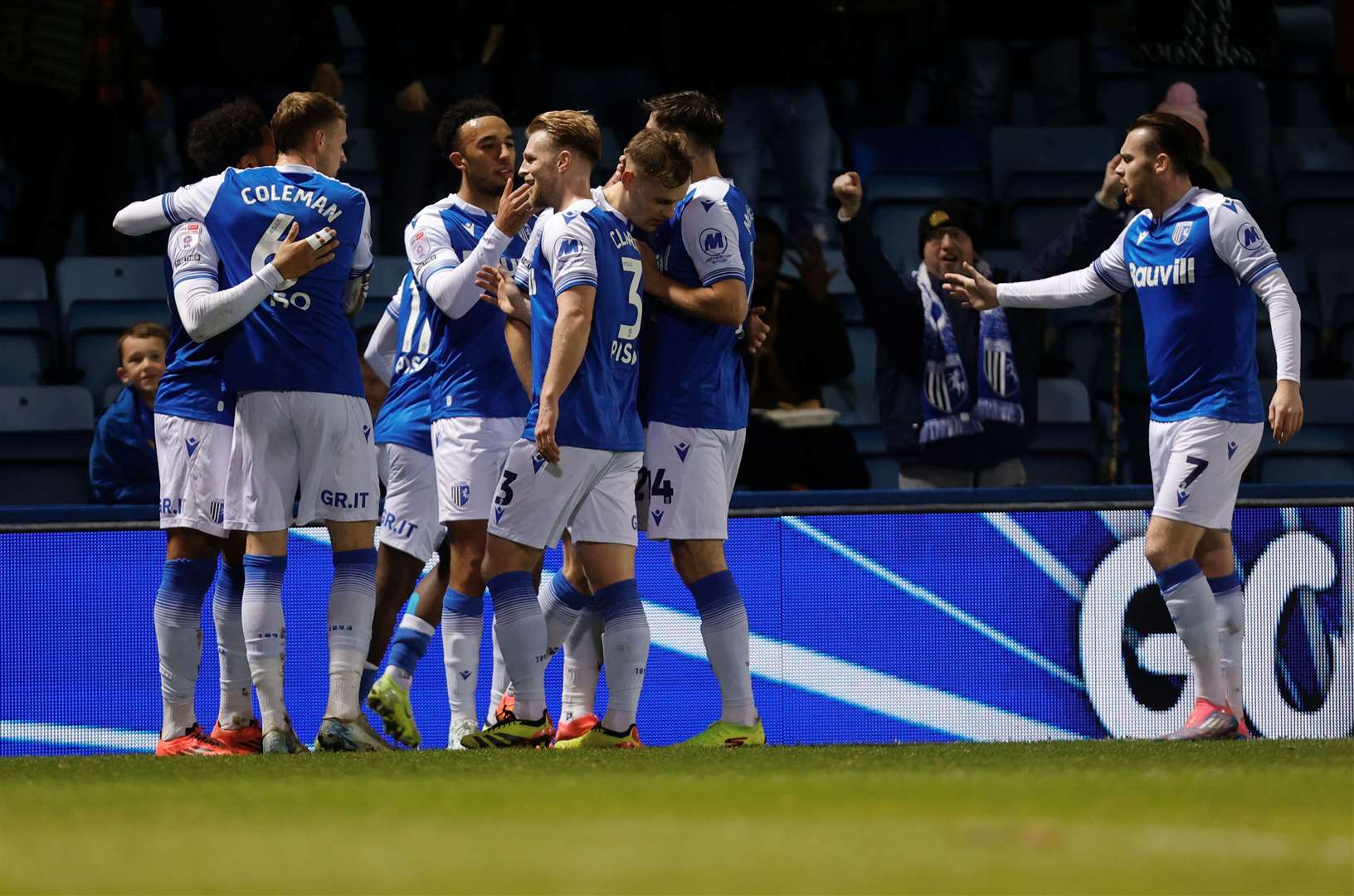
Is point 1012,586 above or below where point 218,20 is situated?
below

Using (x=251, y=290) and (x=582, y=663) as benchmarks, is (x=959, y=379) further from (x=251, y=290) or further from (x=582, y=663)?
(x=251, y=290)

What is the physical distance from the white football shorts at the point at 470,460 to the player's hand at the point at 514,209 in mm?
728

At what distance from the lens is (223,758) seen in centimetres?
Result: 594

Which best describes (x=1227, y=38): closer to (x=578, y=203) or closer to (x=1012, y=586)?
(x=1012, y=586)

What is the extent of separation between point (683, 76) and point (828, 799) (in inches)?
289

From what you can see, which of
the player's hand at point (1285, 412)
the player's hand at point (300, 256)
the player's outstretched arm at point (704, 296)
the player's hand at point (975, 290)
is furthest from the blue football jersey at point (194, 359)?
the player's hand at point (1285, 412)

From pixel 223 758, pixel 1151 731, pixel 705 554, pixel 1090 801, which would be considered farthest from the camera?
pixel 1151 731

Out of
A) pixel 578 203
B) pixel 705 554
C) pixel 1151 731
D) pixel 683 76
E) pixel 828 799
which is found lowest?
pixel 1151 731

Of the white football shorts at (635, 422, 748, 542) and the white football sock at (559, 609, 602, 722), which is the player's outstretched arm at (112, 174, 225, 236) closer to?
the white football shorts at (635, 422, 748, 542)

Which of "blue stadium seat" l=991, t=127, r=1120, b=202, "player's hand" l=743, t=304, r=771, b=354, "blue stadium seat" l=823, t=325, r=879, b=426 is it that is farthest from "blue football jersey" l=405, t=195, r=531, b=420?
"blue stadium seat" l=991, t=127, r=1120, b=202

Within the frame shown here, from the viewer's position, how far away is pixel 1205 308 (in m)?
6.79

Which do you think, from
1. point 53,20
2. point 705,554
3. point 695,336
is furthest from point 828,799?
point 53,20

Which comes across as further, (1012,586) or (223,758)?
(1012,586)

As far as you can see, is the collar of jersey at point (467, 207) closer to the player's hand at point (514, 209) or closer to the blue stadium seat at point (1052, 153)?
the player's hand at point (514, 209)
